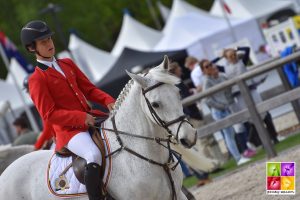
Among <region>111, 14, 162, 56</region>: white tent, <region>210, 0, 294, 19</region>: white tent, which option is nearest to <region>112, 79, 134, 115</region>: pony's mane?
<region>210, 0, 294, 19</region>: white tent

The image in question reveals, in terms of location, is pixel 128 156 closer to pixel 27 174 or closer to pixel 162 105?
pixel 162 105

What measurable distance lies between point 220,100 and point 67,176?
6.42m

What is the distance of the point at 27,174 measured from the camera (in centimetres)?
722

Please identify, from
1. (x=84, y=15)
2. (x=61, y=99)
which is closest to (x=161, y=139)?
(x=61, y=99)

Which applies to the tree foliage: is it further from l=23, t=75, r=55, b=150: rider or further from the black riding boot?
Answer: the black riding boot

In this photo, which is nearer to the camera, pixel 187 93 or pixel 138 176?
pixel 138 176

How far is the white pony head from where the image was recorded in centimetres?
600

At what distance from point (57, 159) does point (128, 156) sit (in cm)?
79

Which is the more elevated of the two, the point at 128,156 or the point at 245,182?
the point at 128,156

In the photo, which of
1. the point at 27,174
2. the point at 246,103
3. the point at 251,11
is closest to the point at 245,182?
the point at 246,103

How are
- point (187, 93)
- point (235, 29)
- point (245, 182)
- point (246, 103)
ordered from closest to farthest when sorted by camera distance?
1. point (245, 182)
2. point (246, 103)
3. point (187, 93)
4. point (235, 29)

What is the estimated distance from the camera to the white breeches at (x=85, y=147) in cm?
642

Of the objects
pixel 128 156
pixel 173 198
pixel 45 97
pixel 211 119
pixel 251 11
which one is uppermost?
pixel 45 97

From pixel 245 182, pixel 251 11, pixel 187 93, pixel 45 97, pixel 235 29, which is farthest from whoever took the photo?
pixel 251 11
